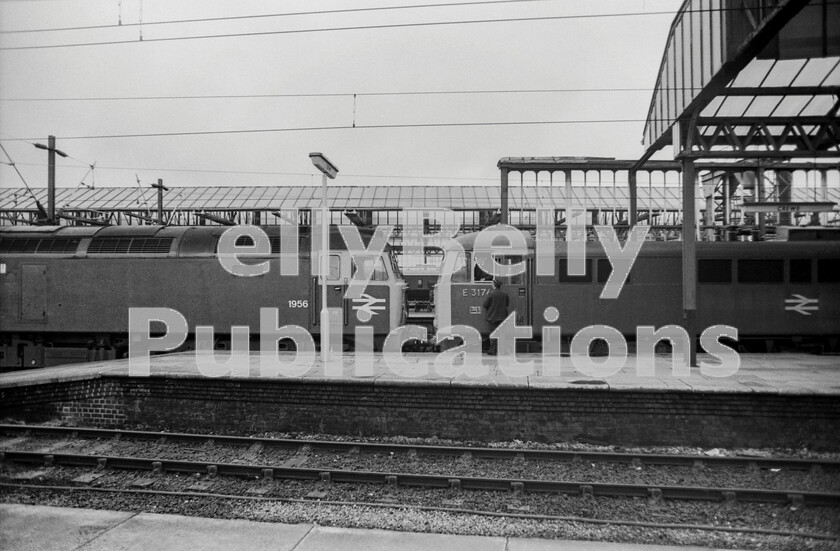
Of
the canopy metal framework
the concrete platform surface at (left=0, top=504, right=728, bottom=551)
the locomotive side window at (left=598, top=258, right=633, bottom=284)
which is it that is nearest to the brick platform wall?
the canopy metal framework

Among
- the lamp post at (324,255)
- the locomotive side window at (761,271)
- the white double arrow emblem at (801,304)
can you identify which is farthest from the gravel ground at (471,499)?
the white double arrow emblem at (801,304)

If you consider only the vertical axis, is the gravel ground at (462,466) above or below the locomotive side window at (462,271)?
below

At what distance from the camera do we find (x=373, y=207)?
30.3 meters

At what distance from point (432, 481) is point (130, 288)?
10.3 metres

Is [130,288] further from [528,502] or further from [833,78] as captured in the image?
[833,78]

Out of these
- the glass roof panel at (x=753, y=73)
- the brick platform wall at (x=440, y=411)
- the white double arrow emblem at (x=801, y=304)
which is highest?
the glass roof panel at (x=753, y=73)

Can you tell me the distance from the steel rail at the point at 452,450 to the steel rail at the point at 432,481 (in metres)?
0.97

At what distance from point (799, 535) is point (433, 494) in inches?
157

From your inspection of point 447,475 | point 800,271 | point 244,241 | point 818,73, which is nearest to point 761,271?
point 800,271

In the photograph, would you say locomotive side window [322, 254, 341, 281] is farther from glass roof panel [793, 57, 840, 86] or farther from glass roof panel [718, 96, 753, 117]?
glass roof panel [793, 57, 840, 86]

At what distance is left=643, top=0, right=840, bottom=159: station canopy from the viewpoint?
924 centimetres

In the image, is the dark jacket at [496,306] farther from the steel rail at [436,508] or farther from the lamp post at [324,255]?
the steel rail at [436,508]

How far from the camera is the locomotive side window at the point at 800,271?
13.3m

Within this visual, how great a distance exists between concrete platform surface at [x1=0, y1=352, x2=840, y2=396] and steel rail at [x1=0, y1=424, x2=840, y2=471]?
39.4 inches
